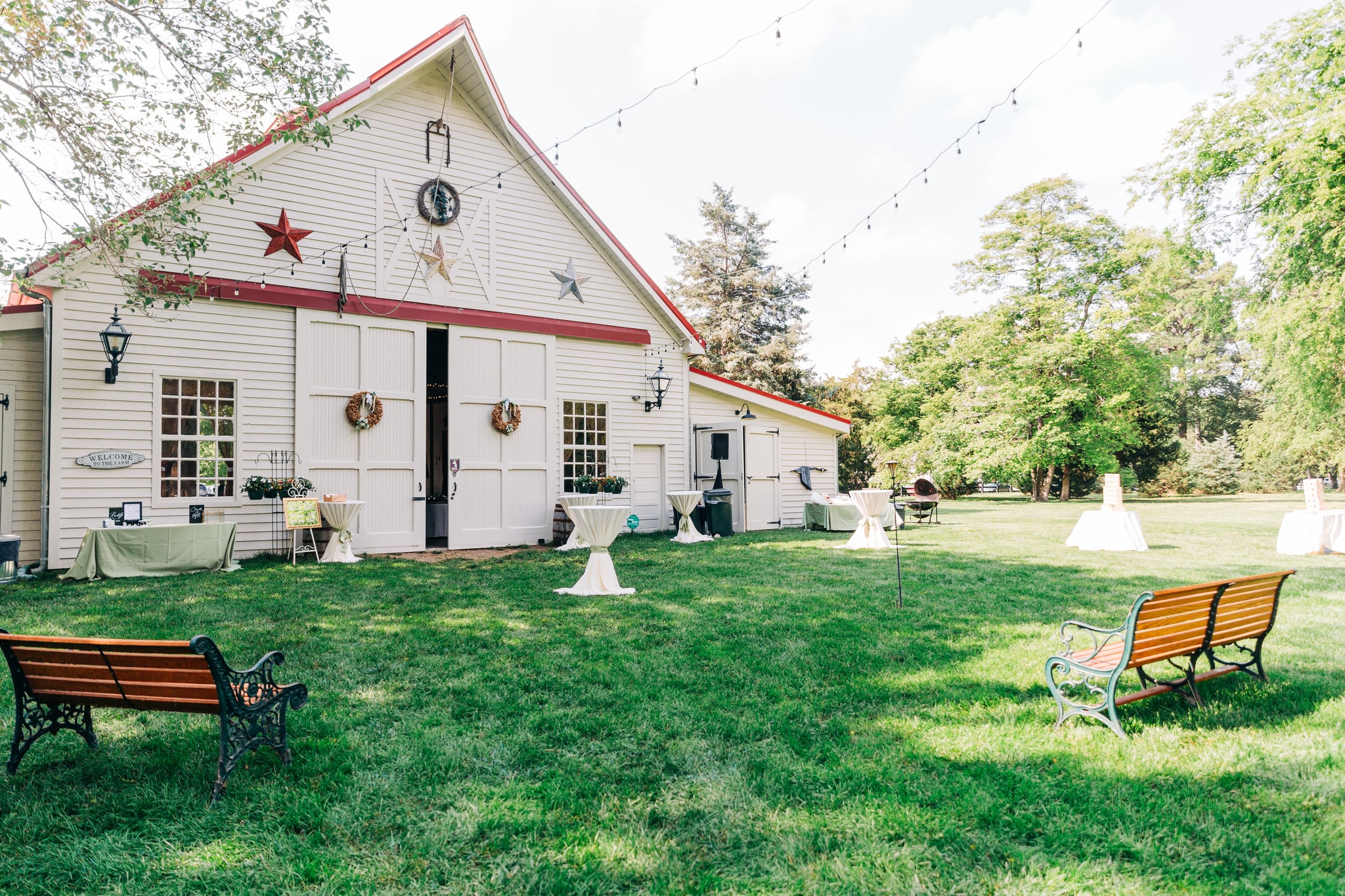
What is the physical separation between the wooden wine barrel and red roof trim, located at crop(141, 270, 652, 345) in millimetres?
3251

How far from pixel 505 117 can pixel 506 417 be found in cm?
512

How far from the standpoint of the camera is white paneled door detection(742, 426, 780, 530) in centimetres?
1521

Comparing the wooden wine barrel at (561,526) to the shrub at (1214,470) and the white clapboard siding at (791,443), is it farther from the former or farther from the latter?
the shrub at (1214,470)

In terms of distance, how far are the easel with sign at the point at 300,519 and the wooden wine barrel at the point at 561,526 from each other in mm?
3780

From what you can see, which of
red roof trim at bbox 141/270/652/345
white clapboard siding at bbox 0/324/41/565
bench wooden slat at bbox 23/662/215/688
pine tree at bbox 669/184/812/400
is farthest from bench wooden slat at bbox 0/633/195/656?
pine tree at bbox 669/184/812/400

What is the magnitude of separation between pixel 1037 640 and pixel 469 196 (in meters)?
10.8

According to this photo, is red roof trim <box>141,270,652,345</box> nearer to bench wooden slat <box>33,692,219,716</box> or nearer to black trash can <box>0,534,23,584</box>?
black trash can <box>0,534,23,584</box>

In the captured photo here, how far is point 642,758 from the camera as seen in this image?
3355 mm

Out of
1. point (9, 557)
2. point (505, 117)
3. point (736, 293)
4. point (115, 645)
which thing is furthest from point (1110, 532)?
point (736, 293)

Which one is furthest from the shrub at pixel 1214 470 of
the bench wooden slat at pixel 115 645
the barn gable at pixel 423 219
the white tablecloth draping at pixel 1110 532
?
the bench wooden slat at pixel 115 645

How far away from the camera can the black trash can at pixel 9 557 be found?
8.08 m

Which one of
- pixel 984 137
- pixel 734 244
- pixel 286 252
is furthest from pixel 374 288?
pixel 734 244

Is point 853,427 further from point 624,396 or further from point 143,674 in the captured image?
point 143,674

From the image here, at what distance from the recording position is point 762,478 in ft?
50.8
